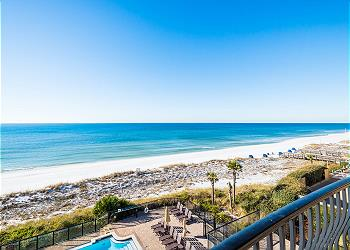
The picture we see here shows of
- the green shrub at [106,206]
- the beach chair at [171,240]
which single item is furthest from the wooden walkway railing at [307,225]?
the green shrub at [106,206]

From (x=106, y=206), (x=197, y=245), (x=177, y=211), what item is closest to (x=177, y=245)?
(x=197, y=245)

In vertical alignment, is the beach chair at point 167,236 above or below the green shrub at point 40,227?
above

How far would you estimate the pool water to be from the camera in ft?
36.9

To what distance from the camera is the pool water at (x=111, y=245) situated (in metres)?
11.3

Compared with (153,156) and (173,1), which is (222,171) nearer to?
(153,156)

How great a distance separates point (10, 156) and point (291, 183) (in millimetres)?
48064

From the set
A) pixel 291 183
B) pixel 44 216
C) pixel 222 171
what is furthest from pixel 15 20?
pixel 222 171

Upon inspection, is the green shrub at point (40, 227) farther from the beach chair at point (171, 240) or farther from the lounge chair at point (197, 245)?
the lounge chair at point (197, 245)

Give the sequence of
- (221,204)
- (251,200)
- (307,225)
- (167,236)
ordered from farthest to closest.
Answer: (221,204) < (251,200) < (167,236) < (307,225)

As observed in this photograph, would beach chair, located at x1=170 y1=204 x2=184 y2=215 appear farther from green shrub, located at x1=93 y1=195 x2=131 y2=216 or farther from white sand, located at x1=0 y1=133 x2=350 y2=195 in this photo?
white sand, located at x1=0 y1=133 x2=350 y2=195

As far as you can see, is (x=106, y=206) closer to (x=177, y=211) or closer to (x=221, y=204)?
(x=177, y=211)

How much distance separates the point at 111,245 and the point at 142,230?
1.78 metres

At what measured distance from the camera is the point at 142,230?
12.6 metres

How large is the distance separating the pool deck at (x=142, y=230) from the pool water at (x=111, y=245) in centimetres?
49
